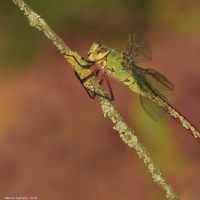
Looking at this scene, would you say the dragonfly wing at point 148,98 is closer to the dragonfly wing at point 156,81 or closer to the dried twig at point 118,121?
the dragonfly wing at point 156,81

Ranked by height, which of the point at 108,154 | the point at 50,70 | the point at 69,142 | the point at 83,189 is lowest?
the point at 83,189

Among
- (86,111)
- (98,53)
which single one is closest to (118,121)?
(98,53)

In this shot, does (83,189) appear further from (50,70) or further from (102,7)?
(102,7)

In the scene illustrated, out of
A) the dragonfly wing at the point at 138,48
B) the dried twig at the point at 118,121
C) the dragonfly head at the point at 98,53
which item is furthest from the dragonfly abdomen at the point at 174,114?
the dried twig at the point at 118,121

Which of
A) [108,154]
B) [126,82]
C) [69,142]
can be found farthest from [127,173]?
[126,82]

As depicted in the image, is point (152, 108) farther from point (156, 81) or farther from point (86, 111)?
point (86, 111)

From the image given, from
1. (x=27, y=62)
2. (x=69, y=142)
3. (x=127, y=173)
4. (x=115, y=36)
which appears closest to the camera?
(x=127, y=173)

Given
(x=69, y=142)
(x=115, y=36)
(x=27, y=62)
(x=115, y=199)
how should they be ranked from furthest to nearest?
1. (x=115, y=36)
2. (x=27, y=62)
3. (x=69, y=142)
4. (x=115, y=199)
